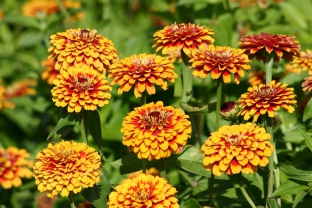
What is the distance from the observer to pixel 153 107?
1.78 metres

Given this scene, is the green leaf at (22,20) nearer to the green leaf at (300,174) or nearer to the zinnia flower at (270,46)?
the zinnia flower at (270,46)

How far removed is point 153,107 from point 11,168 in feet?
2.68

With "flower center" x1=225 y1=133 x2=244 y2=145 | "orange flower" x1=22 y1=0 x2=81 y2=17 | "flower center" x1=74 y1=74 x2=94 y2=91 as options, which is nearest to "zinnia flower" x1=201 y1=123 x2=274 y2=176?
"flower center" x1=225 y1=133 x2=244 y2=145

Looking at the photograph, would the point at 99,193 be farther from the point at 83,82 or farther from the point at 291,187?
the point at 291,187

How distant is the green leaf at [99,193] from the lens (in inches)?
69.8

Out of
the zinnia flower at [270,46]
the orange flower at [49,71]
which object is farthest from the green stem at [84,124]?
the orange flower at [49,71]

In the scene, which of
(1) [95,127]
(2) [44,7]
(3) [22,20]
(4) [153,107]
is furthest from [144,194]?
(2) [44,7]

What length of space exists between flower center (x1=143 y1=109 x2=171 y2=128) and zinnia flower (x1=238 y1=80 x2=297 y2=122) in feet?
0.68

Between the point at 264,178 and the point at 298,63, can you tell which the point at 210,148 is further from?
the point at 298,63

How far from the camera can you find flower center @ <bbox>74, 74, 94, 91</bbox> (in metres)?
1.79

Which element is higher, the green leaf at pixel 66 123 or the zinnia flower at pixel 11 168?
the green leaf at pixel 66 123

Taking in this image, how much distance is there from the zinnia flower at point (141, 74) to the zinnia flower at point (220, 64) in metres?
0.09

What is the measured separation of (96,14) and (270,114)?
113 inches

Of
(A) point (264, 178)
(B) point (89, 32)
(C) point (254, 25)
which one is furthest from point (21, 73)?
(A) point (264, 178)
